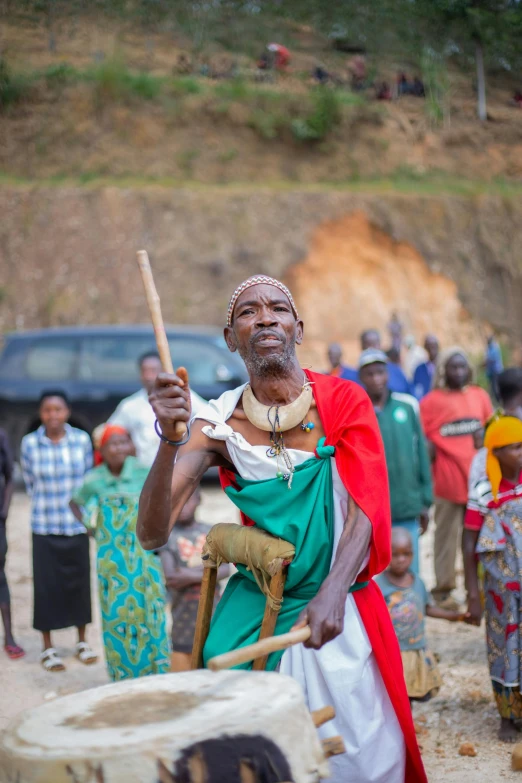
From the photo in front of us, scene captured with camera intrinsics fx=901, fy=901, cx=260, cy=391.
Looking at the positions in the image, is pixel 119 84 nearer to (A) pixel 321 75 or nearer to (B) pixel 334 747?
(A) pixel 321 75

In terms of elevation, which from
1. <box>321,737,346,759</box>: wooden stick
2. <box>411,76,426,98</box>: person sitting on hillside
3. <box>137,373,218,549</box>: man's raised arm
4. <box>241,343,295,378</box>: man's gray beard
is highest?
<box>411,76,426,98</box>: person sitting on hillside

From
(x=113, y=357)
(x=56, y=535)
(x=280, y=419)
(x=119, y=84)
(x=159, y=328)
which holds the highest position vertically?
(x=119, y=84)

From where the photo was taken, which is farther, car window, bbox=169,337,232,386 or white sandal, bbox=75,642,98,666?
car window, bbox=169,337,232,386

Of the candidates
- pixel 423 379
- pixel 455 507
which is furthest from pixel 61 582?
pixel 423 379

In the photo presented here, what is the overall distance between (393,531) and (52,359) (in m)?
8.18

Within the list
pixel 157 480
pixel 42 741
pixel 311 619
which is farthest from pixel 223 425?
pixel 42 741

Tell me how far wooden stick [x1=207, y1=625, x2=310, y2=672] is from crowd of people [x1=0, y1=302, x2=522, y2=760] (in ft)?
4.58

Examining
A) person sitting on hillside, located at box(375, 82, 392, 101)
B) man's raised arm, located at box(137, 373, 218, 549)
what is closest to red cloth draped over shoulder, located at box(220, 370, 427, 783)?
man's raised arm, located at box(137, 373, 218, 549)

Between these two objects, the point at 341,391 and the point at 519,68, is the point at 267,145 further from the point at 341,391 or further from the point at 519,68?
the point at 341,391

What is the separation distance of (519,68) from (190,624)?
1574cm

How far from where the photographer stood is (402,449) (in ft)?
19.8

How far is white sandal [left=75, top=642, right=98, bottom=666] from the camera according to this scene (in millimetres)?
6191

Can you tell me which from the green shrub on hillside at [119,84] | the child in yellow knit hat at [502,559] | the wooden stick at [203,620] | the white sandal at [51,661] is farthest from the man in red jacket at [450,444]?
the green shrub on hillside at [119,84]

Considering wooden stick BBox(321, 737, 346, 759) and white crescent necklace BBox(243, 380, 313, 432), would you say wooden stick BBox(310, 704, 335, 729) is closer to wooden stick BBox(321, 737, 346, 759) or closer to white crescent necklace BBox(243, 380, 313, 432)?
wooden stick BBox(321, 737, 346, 759)
